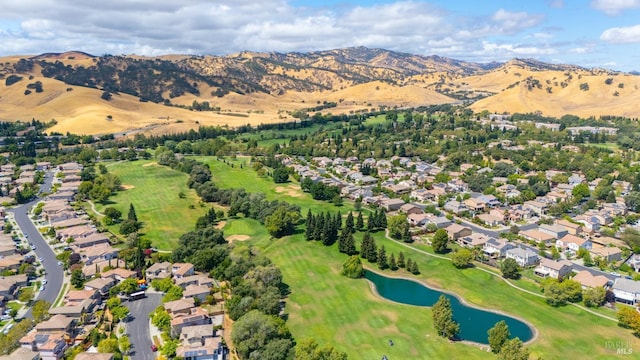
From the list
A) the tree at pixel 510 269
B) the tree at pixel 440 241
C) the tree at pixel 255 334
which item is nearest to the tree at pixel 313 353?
the tree at pixel 255 334

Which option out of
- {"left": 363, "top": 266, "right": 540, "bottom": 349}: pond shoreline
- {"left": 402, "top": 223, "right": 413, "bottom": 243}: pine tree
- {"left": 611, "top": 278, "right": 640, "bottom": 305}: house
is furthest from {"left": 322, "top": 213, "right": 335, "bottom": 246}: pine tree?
{"left": 611, "top": 278, "right": 640, "bottom": 305}: house

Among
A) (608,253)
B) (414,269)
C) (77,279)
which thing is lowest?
(77,279)

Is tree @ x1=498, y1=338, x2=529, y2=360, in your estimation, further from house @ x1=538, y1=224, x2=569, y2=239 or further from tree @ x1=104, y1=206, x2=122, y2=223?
tree @ x1=104, y1=206, x2=122, y2=223

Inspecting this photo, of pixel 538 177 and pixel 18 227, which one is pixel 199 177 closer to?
pixel 18 227

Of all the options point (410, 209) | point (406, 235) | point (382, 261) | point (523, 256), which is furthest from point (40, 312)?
point (523, 256)

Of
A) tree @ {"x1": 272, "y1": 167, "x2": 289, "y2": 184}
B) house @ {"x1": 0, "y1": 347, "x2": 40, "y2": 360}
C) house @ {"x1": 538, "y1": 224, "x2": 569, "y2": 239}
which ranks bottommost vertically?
house @ {"x1": 0, "y1": 347, "x2": 40, "y2": 360}

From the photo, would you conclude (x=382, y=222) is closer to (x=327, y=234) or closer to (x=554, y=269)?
(x=327, y=234)
